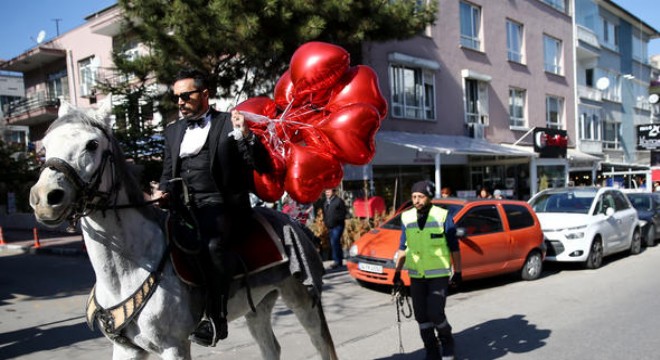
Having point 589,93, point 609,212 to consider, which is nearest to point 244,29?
point 609,212

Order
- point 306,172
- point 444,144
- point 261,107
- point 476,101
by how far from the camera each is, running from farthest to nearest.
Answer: point 476,101
point 444,144
point 261,107
point 306,172

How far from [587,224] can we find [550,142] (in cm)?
1567

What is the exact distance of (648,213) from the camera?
14.1m

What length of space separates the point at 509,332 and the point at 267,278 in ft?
12.4

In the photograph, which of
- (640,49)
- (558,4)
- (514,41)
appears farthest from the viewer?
(640,49)

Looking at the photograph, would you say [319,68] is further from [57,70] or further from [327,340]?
[57,70]

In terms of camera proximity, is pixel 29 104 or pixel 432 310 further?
pixel 29 104

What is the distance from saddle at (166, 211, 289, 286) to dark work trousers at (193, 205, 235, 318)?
0.21 ft

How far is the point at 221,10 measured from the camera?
1058cm

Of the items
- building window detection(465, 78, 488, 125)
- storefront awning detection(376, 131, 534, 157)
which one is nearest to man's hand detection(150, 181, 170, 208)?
storefront awning detection(376, 131, 534, 157)

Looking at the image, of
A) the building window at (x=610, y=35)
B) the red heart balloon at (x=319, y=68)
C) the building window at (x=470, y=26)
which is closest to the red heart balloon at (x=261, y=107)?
the red heart balloon at (x=319, y=68)

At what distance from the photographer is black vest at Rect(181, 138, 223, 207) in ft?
11.1

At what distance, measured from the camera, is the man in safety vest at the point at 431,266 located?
4.89 meters

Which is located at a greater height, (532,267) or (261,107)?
(261,107)
